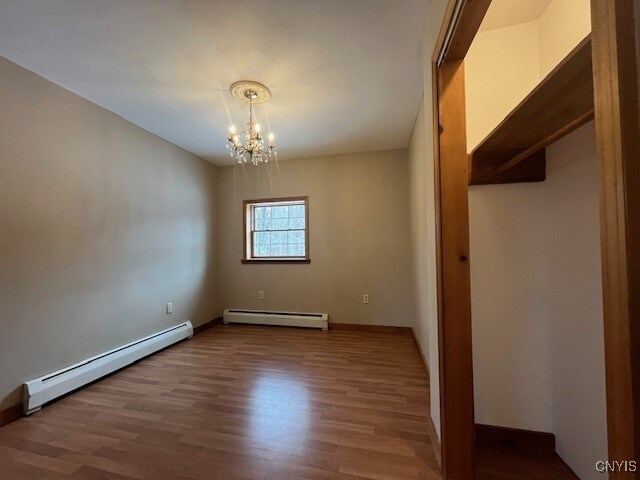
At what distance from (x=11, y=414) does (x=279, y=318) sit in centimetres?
245

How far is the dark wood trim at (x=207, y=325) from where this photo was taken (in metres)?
3.43

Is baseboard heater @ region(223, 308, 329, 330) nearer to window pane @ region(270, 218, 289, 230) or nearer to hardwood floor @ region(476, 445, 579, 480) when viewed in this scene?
window pane @ region(270, 218, 289, 230)

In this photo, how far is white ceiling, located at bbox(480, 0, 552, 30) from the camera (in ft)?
3.99

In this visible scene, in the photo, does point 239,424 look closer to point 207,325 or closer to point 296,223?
point 207,325

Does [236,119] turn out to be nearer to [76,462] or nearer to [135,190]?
[135,190]

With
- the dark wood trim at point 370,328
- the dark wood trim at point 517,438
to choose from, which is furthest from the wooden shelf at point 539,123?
the dark wood trim at point 370,328

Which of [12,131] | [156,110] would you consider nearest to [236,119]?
[156,110]

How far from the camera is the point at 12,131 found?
1723 millimetres

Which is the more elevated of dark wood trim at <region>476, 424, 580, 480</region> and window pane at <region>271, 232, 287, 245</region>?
window pane at <region>271, 232, 287, 245</region>

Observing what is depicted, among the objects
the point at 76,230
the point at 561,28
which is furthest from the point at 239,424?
the point at 561,28

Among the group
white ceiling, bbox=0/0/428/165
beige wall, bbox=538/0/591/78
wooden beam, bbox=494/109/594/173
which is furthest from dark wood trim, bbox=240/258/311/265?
beige wall, bbox=538/0/591/78

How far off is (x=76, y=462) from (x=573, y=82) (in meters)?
2.75

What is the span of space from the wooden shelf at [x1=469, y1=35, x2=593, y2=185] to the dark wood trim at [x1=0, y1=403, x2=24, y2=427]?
10.8 ft

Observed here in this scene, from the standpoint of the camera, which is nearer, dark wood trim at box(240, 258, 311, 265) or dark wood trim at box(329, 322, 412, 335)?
dark wood trim at box(329, 322, 412, 335)
